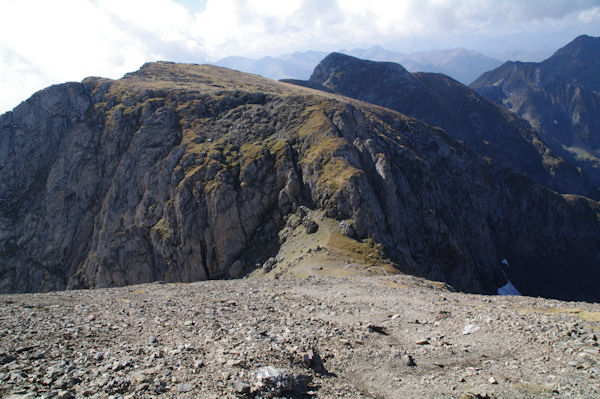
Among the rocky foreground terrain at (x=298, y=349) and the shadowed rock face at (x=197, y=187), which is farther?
the shadowed rock face at (x=197, y=187)

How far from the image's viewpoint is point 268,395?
12352 millimetres

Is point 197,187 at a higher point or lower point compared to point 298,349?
higher

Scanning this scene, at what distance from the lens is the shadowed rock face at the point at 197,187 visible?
67.9 metres

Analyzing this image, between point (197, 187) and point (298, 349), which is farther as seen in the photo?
point (197, 187)

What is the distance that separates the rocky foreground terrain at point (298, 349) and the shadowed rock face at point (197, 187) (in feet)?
108

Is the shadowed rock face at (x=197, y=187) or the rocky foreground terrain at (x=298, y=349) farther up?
the shadowed rock face at (x=197, y=187)

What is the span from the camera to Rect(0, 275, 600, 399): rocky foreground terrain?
42.6 ft

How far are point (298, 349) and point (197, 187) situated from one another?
6163 centimetres

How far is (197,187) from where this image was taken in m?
73.6

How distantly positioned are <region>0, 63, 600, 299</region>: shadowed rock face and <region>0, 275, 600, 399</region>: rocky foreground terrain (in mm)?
33048

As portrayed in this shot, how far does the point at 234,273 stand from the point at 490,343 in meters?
49.2

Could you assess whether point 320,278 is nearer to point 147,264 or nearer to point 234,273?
point 234,273

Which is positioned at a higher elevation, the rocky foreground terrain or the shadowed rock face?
the shadowed rock face

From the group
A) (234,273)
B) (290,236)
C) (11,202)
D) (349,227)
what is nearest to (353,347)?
(349,227)
